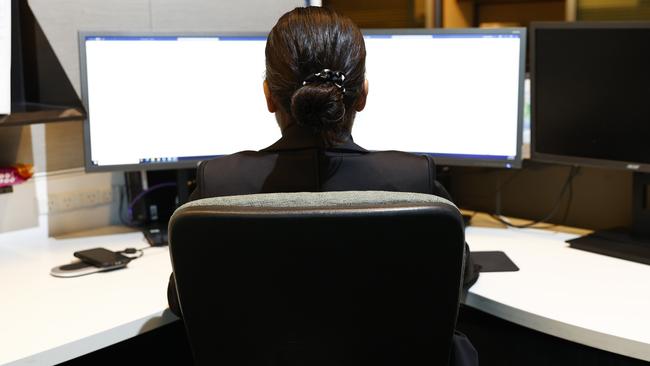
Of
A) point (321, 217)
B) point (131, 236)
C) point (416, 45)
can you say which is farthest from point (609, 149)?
point (131, 236)

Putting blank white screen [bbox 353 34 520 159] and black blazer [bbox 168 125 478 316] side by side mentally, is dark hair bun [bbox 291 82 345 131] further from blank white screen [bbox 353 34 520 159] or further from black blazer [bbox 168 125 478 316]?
blank white screen [bbox 353 34 520 159]

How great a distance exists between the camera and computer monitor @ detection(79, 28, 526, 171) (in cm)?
187

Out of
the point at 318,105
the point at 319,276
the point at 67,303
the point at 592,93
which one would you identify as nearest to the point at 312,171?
the point at 318,105

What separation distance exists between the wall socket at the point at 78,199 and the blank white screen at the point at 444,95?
0.69 m

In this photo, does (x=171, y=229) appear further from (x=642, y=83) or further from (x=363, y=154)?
(x=642, y=83)

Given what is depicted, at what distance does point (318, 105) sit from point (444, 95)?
76 centimetres

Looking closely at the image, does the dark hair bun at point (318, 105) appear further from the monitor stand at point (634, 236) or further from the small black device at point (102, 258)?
the monitor stand at point (634, 236)

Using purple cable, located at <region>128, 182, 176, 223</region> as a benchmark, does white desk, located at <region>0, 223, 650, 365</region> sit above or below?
below

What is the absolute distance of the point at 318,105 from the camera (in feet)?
4.10

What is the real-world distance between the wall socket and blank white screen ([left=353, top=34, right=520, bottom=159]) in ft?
2.26

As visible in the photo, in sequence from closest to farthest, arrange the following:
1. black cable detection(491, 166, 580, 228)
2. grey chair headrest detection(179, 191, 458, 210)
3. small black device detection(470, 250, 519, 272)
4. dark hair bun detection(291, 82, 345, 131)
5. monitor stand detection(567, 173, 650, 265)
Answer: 1. grey chair headrest detection(179, 191, 458, 210)
2. dark hair bun detection(291, 82, 345, 131)
3. small black device detection(470, 250, 519, 272)
4. monitor stand detection(567, 173, 650, 265)
5. black cable detection(491, 166, 580, 228)

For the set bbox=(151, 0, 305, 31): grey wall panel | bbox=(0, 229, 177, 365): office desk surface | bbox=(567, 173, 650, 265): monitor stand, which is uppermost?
bbox=(151, 0, 305, 31): grey wall panel

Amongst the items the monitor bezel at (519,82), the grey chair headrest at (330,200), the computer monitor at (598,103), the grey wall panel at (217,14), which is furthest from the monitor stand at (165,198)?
the grey chair headrest at (330,200)

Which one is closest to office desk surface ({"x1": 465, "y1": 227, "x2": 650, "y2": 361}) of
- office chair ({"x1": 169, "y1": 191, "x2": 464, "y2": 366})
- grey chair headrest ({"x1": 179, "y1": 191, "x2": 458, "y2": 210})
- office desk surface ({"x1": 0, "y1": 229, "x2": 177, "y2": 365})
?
office chair ({"x1": 169, "y1": 191, "x2": 464, "y2": 366})
